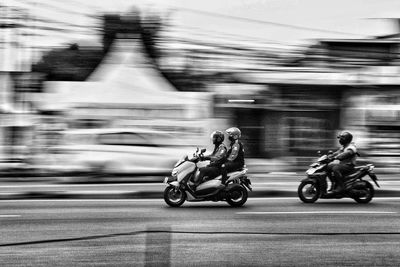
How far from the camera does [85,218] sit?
10531 millimetres

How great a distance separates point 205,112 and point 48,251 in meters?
14.9

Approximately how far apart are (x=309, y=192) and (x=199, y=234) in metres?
4.52

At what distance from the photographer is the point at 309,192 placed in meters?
13.0

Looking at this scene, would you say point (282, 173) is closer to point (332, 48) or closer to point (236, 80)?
point (236, 80)

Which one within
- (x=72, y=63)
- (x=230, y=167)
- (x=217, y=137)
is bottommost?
(x=230, y=167)

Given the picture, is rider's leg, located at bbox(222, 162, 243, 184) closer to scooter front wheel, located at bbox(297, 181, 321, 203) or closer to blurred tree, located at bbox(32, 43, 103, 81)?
scooter front wheel, located at bbox(297, 181, 321, 203)

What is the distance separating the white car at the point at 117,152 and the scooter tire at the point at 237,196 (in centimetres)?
764

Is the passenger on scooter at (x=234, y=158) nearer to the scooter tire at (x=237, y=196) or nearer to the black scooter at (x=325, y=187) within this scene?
the scooter tire at (x=237, y=196)

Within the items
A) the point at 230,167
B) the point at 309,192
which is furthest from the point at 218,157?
the point at 309,192

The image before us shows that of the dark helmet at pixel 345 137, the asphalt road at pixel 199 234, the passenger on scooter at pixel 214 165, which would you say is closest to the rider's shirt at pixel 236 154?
the passenger on scooter at pixel 214 165

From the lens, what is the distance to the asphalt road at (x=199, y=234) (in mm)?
7211

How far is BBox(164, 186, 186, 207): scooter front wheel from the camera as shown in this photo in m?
12.2

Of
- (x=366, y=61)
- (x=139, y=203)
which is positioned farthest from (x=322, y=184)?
(x=366, y=61)

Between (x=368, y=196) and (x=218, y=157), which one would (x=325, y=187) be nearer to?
(x=368, y=196)
